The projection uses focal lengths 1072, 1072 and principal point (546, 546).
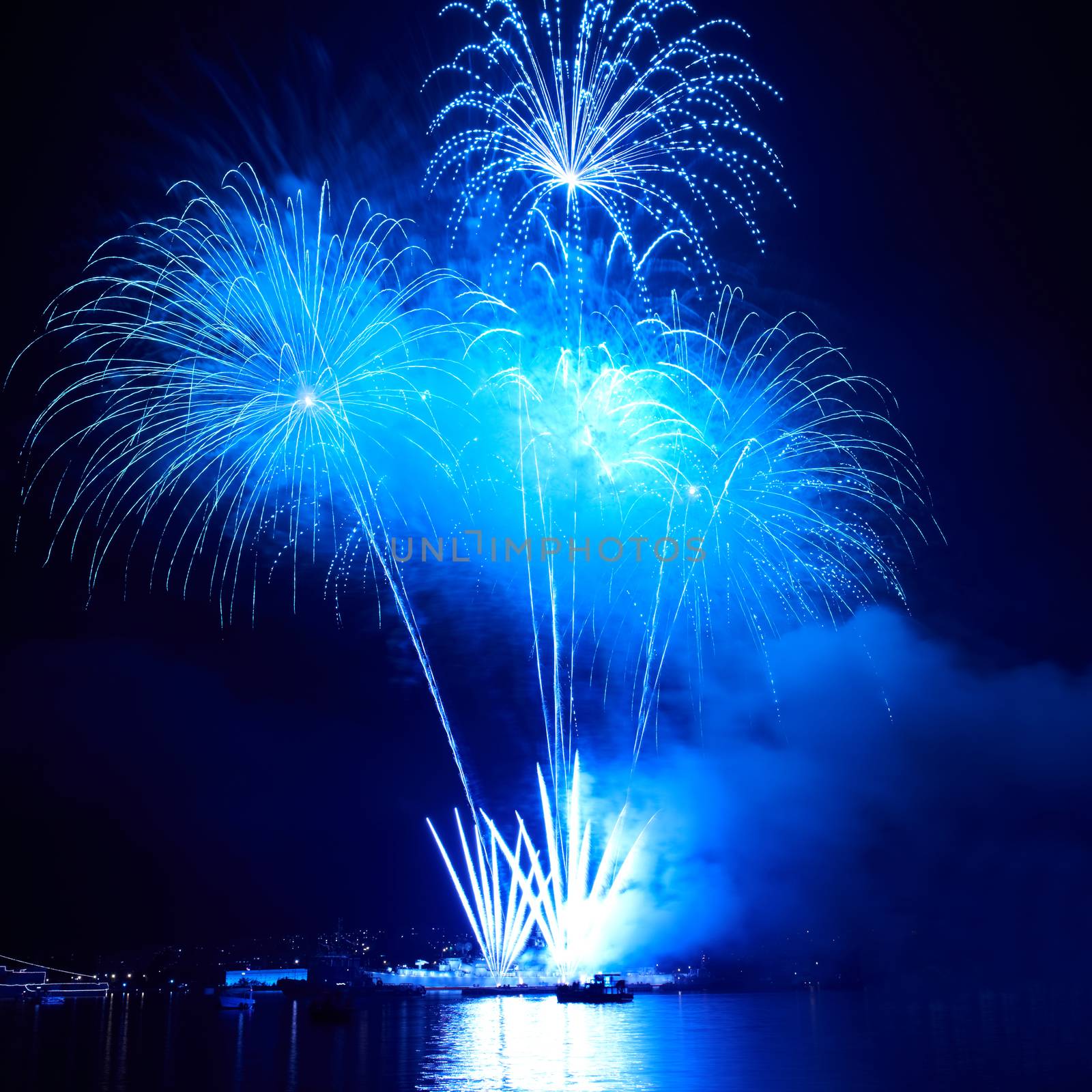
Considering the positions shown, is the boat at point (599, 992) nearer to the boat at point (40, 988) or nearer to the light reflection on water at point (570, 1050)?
the light reflection on water at point (570, 1050)

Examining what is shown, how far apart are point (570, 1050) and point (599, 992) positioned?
52040 millimetres

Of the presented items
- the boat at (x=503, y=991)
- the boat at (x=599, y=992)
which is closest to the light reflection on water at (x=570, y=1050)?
the boat at (x=599, y=992)

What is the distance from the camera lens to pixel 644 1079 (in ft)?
125

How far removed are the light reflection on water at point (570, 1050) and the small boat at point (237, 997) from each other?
23604mm

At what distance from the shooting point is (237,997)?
133 meters

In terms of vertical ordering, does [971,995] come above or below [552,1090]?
below

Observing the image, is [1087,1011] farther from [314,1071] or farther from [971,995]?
[314,1071]

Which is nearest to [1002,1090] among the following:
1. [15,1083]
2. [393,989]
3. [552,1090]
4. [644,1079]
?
[644,1079]

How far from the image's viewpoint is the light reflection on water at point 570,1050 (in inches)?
1494

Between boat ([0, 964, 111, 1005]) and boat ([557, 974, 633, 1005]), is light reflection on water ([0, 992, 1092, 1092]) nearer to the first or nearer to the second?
boat ([557, 974, 633, 1005])

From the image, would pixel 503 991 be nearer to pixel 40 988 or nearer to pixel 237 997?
pixel 237 997

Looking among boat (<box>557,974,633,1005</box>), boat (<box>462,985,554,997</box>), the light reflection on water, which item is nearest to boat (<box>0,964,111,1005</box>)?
the light reflection on water

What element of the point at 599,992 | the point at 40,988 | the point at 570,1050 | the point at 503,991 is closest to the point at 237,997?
the point at 40,988

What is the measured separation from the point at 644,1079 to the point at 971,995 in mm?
110491
